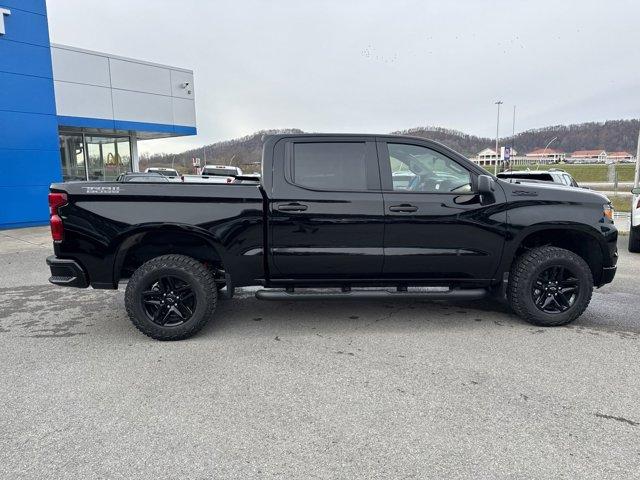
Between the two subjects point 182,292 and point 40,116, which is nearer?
point 182,292

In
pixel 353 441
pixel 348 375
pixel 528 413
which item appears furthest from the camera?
pixel 348 375

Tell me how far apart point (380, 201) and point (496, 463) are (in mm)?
2491

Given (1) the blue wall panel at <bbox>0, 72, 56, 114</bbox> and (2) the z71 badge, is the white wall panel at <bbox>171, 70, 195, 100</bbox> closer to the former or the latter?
(1) the blue wall panel at <bbox>0, 72, 56, 114</bbox>

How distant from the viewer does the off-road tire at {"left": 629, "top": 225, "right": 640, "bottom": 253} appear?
8969mm

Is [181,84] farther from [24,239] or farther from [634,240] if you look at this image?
[634,240]

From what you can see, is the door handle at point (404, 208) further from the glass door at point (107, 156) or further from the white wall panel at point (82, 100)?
the glass door at point (107, 156)

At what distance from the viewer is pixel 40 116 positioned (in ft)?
46.4

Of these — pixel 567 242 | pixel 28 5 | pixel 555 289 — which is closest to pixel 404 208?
pixel 555 289

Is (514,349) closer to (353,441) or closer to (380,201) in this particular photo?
(380,201)

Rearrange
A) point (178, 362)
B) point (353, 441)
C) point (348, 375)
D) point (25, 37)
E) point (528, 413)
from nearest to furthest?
point (353, 441), point (528, 413), point (348, 375), point (178, 362), point (25, 37)

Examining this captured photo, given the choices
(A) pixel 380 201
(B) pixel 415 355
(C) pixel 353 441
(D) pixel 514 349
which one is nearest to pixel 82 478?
(C) pixel 353 441

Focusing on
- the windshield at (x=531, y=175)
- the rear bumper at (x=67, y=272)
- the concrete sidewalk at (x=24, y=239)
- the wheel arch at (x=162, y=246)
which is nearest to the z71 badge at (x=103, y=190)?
the wheel arch at (x=162, y=246)

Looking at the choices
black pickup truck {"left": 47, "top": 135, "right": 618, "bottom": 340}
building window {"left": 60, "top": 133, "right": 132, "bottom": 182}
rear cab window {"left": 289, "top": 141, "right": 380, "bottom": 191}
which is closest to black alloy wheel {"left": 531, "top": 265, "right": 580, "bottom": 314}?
black pickup truck {"left": 47, "top": 135, "right": 618, "bottom": 340}

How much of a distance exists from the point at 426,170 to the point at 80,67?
50.9 feet
